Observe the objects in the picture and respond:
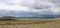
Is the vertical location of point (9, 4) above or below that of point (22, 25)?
above

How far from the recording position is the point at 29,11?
0.64m

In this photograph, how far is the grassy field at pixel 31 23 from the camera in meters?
0.62

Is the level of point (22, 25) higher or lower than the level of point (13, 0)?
lower

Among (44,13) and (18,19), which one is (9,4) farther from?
(44,13)

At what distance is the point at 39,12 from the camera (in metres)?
0.64

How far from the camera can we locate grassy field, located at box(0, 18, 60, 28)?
2.02 ft

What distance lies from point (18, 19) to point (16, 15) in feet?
0.09

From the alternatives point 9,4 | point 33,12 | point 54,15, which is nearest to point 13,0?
point 9,4

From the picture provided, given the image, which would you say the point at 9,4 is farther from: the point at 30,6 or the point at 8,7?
the point at 30,6

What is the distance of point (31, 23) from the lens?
2.05ft

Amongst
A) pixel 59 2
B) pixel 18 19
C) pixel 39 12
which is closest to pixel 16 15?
pixel 18 19

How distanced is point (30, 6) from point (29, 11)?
0.10ft

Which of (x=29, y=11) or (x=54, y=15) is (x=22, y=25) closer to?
(x=29, y=11)

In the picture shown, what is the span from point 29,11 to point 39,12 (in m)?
0.06
